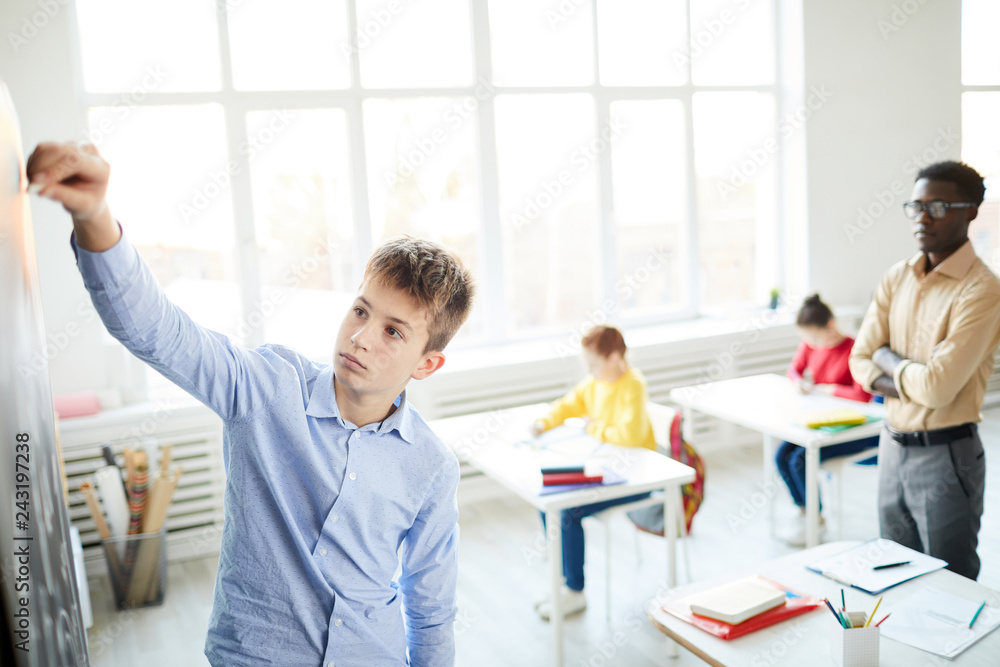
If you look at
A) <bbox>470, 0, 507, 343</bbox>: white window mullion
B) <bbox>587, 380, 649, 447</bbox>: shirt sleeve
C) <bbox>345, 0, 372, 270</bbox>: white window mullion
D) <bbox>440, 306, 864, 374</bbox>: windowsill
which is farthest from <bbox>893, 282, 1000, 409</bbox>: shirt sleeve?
<bbox>345, 0, 372, 270</bbox>: white window mullion

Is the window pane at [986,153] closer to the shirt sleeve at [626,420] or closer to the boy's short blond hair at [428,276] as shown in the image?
the shirt sleeve at [626,420]

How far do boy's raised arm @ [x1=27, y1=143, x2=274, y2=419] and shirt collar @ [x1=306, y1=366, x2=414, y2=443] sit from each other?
0.07 m

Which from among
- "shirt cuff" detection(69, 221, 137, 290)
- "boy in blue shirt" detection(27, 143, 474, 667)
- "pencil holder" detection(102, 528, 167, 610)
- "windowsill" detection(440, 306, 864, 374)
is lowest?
"pencil holder" detection(102, 528, 167, 610)

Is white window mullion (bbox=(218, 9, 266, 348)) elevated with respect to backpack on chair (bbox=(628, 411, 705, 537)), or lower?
elevated

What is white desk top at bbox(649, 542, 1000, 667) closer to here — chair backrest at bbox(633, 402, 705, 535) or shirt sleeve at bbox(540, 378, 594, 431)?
chair backrest at bbox(633, 402, 705, 535)

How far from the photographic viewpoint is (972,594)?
1.71m

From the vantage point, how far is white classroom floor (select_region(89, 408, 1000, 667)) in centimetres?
284

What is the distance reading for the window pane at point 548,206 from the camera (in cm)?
468

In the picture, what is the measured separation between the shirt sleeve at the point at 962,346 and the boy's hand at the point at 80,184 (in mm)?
2223

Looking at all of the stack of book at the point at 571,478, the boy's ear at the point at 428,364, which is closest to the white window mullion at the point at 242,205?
the stack of book at the point at 571,478

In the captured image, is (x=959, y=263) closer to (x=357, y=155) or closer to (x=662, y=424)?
(x=662, y=424)

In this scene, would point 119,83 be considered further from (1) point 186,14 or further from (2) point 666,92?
(2) point 666,92

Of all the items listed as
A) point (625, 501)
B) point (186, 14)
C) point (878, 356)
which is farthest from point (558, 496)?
point (186, 14)

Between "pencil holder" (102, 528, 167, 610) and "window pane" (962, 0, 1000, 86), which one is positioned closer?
"pencil holder" (102, 528, 167, 610)
